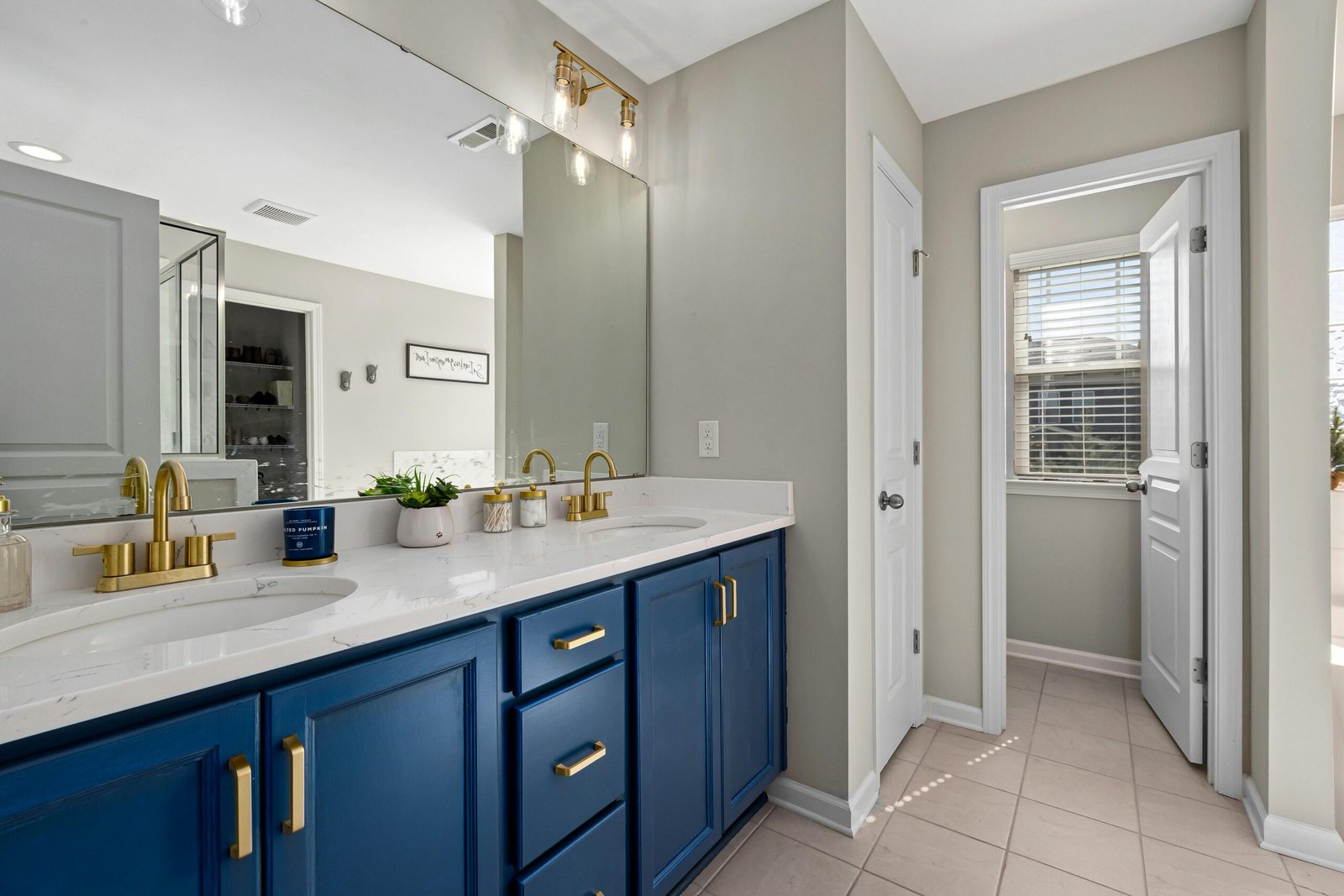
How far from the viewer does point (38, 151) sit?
3.34ft

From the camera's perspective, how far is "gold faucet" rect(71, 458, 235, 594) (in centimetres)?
102

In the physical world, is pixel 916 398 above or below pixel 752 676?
above

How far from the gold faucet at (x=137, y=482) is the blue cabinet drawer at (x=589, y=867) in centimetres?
95

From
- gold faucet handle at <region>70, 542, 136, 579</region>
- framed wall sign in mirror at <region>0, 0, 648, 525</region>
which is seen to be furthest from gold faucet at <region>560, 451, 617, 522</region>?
gold faucet handle at <region>70, 542, 136, 579</region>

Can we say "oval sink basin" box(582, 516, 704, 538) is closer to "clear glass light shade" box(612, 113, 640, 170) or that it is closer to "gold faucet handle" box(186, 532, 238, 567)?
"gold faucet handle" box(186, 532, 238, 567)

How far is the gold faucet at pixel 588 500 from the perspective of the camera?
192cm

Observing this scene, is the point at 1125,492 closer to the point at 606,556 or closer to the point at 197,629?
the point at 606,556

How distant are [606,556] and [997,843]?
146 cm

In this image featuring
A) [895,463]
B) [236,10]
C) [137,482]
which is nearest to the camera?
[137,482]

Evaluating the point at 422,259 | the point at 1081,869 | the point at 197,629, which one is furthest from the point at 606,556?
the point at 1081,869

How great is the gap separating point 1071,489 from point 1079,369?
604 mm

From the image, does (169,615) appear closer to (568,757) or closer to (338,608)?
(338,608)

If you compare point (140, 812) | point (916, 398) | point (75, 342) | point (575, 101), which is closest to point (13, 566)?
point (75, 342)

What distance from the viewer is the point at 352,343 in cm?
144
